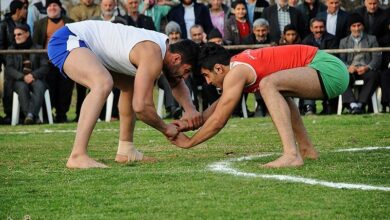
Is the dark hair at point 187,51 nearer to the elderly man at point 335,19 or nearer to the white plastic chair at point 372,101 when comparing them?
the white plastic chair at point 372,101

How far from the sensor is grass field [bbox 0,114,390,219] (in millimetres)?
7484

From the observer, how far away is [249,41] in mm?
20484

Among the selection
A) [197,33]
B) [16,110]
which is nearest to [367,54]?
[197,33]

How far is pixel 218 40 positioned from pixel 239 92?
33.0ft

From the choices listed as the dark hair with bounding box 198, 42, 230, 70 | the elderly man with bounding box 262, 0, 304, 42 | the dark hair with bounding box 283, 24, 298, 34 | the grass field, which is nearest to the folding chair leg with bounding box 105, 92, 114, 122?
the elderly man with bounding box 262, 0, 304, 42

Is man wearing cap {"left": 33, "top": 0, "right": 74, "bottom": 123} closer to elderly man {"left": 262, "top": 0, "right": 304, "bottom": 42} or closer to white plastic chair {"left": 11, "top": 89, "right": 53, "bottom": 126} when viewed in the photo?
white plastic chair {"left": 11, "top": 89, "right": 53, "bottom": 126}

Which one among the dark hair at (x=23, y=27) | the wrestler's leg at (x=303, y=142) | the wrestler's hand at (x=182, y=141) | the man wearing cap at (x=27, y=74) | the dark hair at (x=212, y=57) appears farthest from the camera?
the dark hair at (x=23, y=27)

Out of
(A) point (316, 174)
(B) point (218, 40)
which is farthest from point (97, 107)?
(B) point (218, 40)

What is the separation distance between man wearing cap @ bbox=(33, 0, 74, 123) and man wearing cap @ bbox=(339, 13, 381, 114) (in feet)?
15.5

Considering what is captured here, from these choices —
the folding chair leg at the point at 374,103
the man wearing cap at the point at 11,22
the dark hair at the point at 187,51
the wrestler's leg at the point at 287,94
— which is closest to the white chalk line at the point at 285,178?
the wrestler's leg at the point at 287,94

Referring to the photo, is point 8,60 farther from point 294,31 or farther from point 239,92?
point 239,92

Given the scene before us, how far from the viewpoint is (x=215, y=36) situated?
66.0ft

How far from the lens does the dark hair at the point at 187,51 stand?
33.7ft

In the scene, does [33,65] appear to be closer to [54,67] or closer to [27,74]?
[27,74]
